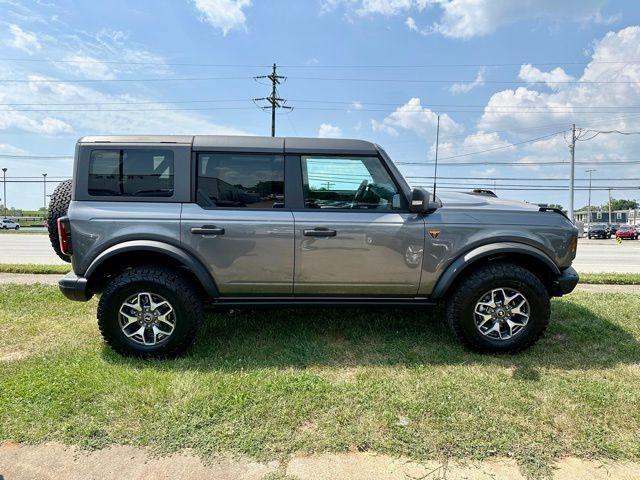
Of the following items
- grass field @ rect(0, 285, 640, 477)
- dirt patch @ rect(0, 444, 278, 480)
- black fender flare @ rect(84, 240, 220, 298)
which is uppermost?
black fender flare @ rect(84, 240, 220, 298)

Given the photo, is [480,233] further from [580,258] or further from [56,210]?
[580,258]

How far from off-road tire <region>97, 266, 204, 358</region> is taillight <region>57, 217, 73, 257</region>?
467 millimetres

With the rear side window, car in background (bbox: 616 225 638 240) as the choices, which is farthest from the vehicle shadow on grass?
car in background (bbox: 616 225 638 240)

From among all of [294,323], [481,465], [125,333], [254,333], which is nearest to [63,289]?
[125,333]

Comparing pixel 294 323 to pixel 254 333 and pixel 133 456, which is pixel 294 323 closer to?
pixel 254 333

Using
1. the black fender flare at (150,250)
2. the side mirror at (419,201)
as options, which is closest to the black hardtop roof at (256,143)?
the side mirror at (419,201)

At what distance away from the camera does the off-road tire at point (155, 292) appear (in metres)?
3.56

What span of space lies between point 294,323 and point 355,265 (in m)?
1.23

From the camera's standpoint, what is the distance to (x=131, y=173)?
3.67 metres

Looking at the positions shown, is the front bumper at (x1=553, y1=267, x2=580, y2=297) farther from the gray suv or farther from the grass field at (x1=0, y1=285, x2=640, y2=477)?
the grass field at (x1=0, y1=285, x2=640, y2=477)

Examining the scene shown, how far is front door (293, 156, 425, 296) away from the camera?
368 cm

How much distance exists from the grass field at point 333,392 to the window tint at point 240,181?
1.38 m

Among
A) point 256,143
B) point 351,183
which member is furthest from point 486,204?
point 256,143

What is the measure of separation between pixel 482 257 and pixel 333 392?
5.94ft
